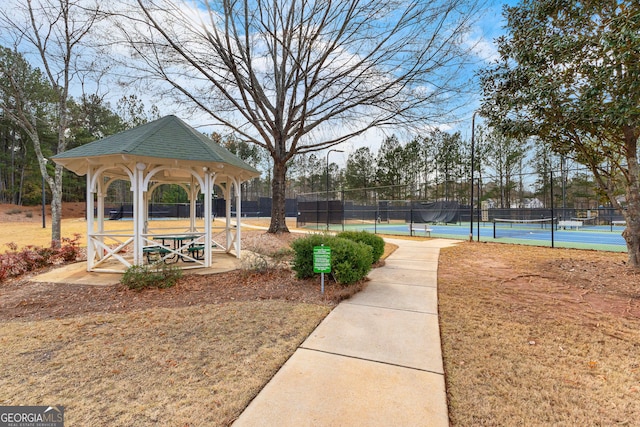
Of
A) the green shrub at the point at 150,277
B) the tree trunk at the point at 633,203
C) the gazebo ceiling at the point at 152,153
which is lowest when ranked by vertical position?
Result: the green shrub at the point at 150,277

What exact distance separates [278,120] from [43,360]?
1012 centimetres

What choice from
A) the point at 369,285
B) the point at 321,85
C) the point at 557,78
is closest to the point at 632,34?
the point at 557,78

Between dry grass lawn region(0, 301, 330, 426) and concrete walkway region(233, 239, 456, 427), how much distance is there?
0.20 meters

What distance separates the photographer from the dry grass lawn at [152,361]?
2.05 m

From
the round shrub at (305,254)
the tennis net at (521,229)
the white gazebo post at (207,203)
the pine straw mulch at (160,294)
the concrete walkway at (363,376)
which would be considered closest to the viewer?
the concrete walkway at (363,376)

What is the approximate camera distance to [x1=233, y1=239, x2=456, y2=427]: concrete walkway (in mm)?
1961

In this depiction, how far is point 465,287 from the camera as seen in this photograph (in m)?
5.43

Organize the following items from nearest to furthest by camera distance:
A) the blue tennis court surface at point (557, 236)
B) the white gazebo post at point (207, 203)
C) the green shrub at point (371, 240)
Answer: the white gazebo post at point (207, 203) < the green shrub at point (371, 240) < the blue tennis court surface at point (557, 236)

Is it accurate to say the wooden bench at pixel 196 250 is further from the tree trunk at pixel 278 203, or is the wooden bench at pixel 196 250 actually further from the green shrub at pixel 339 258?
the tree trunk at pixel 278 203

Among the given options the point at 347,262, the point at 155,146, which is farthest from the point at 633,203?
the point at 155,146

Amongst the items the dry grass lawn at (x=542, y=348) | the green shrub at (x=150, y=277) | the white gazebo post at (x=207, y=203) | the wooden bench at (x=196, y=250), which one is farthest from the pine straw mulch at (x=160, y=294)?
the dry grass lawn at (x=542, y=348)

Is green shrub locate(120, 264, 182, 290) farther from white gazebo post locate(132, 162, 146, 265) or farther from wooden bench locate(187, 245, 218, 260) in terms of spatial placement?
wooden bench locate(187, 245, 218, 260)

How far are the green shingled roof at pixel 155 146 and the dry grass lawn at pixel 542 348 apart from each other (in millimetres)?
5574

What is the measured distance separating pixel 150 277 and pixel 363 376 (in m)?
4.52
